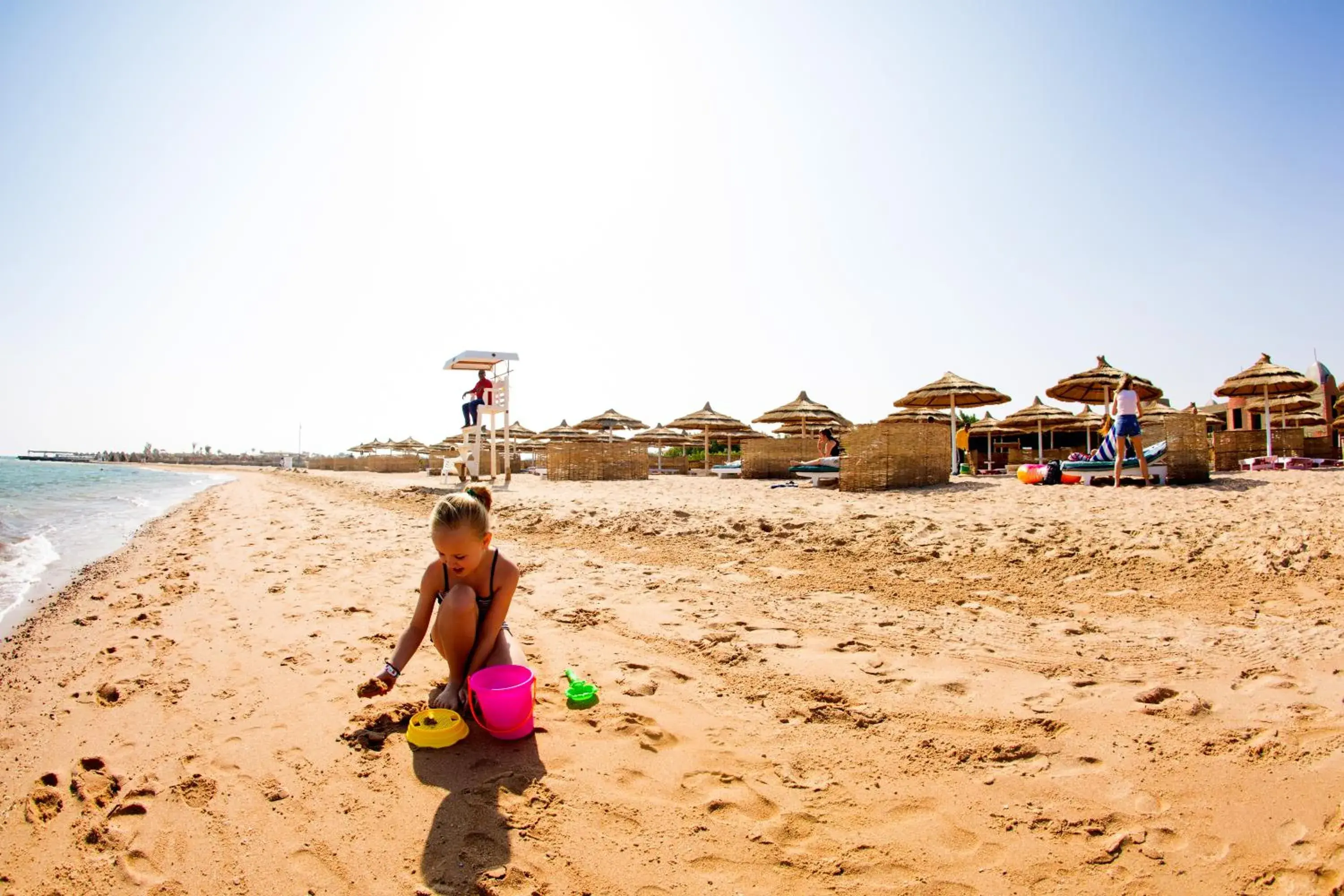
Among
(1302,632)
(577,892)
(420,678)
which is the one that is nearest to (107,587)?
(420,678)

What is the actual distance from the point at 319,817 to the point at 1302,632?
449 cm

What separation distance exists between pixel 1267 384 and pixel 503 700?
18.1 metres

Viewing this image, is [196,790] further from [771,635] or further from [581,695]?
[771,635]

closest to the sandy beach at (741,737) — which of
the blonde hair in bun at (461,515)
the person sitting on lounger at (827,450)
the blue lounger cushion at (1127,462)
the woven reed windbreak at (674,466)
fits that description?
the blonde hair in bun at (461,515)

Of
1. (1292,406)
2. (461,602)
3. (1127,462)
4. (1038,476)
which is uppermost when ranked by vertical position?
(1292,406)

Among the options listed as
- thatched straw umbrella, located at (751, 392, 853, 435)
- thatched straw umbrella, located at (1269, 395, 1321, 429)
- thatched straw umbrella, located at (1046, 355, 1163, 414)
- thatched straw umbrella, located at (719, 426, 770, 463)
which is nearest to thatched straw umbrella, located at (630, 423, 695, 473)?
thatched straw umbrella, located at (719, 426, 770, 463)

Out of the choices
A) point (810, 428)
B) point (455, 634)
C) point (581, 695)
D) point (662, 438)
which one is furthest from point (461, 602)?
point (662, 438)

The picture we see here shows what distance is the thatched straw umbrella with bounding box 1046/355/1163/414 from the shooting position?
493 inches

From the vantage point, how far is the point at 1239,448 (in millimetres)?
16312

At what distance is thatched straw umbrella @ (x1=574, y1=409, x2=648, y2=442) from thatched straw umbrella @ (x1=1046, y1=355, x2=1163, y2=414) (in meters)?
16.1

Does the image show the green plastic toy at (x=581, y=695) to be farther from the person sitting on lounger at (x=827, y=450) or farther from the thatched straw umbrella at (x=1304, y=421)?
the thatched straw umbrella at (x=1304, y=421)

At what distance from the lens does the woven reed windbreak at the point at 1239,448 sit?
1611cm

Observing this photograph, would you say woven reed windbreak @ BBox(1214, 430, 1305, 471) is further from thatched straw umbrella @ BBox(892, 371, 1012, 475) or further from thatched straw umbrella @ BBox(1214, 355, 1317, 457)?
thatched straw umbrella @ BBox(892, 371, 1012, 475)

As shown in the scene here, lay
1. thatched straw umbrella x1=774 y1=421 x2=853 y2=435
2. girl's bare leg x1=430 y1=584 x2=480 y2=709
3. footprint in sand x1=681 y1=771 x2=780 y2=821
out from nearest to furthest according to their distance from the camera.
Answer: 1. footprint in sand x1=681 y1=771 x2=780 y2=821
2. girl's bare leg x1=430 y1=584 x2=480 y2=709
3. thatched straw umbrella x1=774 y1=421 x2=853 y2=435
